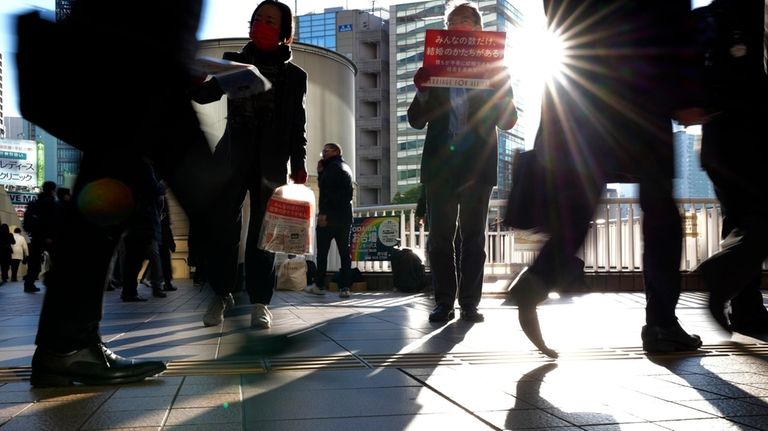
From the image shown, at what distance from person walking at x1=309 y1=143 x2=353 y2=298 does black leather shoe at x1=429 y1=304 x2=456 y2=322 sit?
4.08 m

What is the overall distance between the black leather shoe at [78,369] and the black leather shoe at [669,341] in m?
2.18

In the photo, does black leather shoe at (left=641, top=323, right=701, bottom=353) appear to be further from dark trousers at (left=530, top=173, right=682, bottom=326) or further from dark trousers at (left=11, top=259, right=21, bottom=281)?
dark trousers at (left=11, top=259, right=21, bottom=281)

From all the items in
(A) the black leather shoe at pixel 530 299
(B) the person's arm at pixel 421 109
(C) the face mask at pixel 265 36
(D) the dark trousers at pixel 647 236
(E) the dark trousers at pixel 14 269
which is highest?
(C) the face mask at pixel 265 36

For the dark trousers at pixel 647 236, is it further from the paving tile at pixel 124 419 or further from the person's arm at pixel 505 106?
the person's arm at pixel 505 106

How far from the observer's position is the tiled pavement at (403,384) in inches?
83.3

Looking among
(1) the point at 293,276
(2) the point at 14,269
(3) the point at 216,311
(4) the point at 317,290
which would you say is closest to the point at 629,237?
(4) the point at 317,290

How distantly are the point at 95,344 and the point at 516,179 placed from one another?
1.82 meters

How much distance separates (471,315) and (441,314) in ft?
0.66

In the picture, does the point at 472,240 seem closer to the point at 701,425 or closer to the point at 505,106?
the point at 505,106

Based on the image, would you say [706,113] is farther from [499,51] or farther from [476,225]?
[476,225]

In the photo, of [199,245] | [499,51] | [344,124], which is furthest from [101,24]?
[344,124]

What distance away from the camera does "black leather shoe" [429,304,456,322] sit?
200 inches

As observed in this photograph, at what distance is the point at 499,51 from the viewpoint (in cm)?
489

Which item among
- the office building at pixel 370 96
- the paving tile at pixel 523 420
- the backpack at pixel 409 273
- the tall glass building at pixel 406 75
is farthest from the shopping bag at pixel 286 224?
the tall glass building at pixel 406 75
